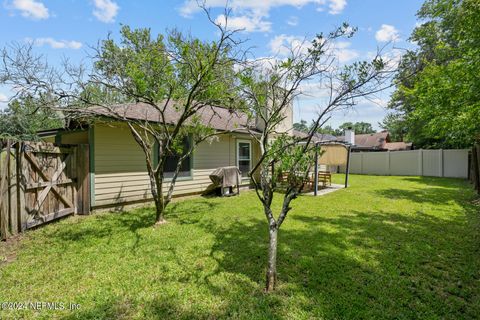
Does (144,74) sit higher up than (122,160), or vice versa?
(144,74)

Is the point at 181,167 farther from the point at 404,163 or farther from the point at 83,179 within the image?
the point at 404,163

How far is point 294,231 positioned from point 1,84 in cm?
657

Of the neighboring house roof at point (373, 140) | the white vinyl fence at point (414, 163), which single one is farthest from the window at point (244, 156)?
the neighboring house roof at point (373, 140)

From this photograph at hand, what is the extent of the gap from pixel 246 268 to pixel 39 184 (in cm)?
484

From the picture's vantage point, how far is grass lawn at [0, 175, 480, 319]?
2.70 meters

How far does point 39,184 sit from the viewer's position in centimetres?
529

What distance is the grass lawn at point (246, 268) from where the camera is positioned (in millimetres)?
2695

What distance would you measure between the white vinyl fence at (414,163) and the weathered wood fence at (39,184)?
1862 centimetres

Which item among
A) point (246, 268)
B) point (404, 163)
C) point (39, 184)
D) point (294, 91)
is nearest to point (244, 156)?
point (39, 184)

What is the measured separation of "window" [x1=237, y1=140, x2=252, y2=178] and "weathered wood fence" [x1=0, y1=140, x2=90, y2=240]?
5.85 m

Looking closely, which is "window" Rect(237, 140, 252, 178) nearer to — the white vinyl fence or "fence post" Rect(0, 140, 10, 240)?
"fence post" Rect(0, 140, 10, 240)

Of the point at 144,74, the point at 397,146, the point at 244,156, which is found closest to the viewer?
the point at 144,74

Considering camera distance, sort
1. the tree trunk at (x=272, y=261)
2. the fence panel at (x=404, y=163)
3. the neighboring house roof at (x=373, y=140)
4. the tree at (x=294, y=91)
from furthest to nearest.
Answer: the neighboring house roof at (x=373, y=140)
the fence panel at (x=404, y=163)
the tree trunk at (x=272, y=261)
the tree at (x=294, y=91)

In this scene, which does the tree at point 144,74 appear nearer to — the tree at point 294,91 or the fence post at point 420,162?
the tree at point 294,91
